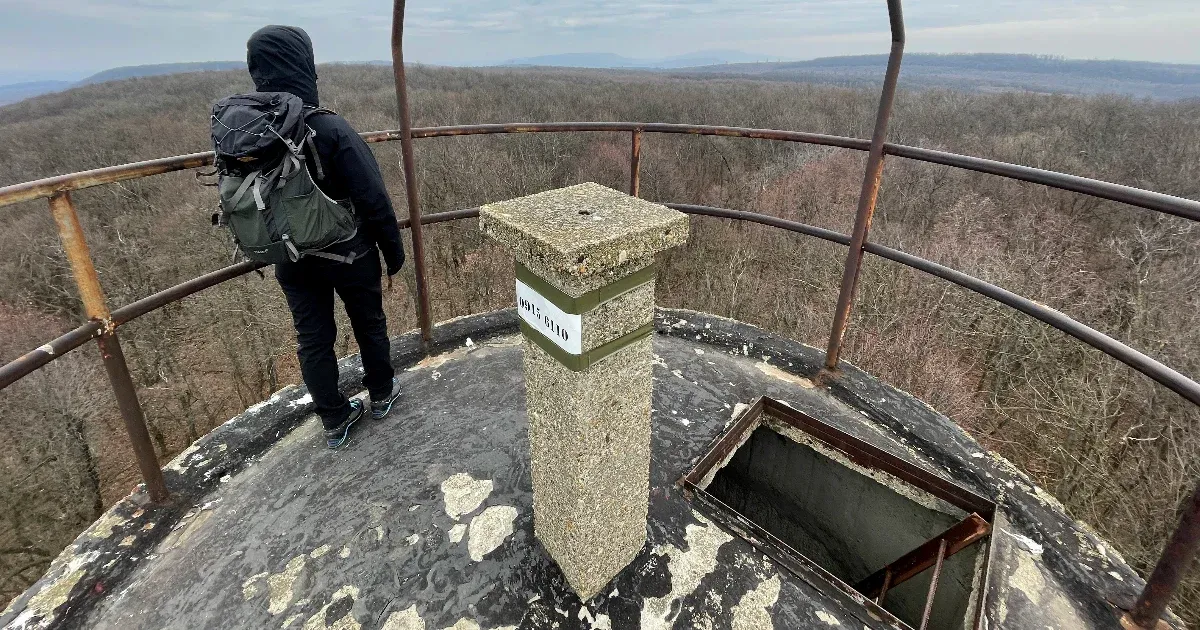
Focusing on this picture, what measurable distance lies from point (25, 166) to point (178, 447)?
49.1 feet

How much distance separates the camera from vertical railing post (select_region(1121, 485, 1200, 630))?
162 centimetres

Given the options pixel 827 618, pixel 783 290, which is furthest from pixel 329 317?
pixel 783 290

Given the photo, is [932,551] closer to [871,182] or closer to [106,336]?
[871,182]

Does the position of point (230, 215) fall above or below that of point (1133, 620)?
above

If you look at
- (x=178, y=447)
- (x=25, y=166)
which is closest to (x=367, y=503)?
(x=178, y=447)

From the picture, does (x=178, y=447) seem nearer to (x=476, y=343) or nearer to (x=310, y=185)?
(x=476, y=343)

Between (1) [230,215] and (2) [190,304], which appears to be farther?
(2) [190,304]

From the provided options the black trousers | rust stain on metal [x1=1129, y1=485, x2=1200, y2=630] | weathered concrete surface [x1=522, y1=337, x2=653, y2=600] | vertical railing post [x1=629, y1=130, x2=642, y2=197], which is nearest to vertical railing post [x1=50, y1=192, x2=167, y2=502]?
the black trousers

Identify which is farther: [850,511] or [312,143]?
[850,511]

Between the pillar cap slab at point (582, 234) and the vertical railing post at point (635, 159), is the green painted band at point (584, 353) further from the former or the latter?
the vertical railing post at point (635, 159)

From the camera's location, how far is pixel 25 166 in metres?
19.0

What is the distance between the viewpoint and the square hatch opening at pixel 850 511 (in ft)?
7.43

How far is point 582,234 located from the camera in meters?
1.44

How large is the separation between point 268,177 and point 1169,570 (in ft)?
10.5
